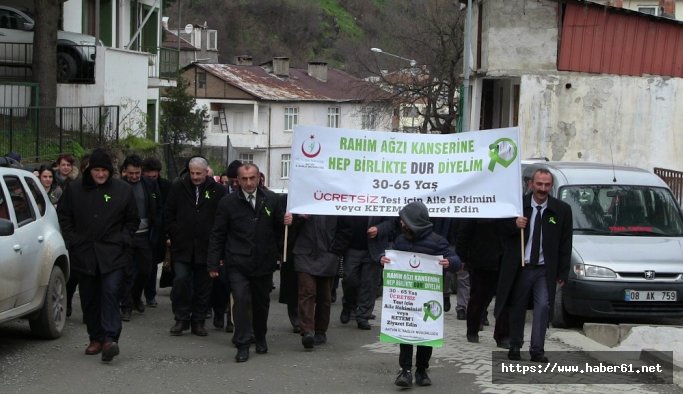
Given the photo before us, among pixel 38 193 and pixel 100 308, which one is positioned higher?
pixel 38 193

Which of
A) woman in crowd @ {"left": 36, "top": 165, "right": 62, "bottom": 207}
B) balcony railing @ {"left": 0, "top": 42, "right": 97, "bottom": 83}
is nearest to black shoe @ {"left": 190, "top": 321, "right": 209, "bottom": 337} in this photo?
woman in crowd @ {"left": 36, "top": 165, "right": 62, "bottom": 207}

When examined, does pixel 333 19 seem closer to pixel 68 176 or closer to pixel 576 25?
pixel 576 25

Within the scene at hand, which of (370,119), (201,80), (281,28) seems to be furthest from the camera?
(281,28)

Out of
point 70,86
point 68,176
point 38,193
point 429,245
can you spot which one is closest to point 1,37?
point 70,86

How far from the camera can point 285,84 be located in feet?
232

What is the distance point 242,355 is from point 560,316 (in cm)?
455

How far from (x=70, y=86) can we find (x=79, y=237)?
63.0ft

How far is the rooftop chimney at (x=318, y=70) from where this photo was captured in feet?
246

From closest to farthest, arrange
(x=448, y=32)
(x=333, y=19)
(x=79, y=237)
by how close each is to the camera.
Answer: (x=79, y=237), (x=448, y=32), (x=333, y=19)

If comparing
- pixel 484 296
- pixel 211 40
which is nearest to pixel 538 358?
pixel 484 296

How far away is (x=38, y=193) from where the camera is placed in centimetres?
1034

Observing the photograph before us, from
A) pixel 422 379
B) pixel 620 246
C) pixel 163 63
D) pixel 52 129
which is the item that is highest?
pixel 163 63

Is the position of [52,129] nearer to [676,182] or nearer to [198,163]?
[676,182]

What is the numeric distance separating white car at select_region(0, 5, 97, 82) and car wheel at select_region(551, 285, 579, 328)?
18649 mm
